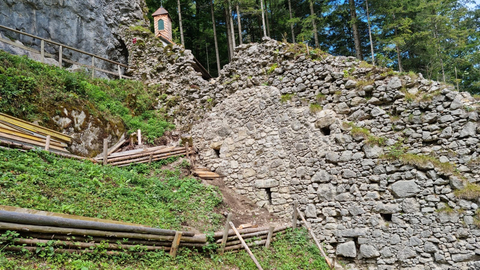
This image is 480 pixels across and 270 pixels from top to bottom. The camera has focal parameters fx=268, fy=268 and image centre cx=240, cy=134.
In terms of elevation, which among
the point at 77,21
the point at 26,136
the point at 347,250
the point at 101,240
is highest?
the point at 77,21

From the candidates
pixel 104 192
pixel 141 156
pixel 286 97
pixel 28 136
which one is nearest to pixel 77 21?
pixel 28 136

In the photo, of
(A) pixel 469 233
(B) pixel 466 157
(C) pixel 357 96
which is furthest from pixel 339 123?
(A) pixel 469 233

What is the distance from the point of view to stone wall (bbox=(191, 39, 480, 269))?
657 centimetres

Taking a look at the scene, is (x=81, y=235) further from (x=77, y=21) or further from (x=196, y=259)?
(x=77, y=21)

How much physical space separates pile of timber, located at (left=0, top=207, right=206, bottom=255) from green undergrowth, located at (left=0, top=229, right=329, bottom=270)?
14 cm

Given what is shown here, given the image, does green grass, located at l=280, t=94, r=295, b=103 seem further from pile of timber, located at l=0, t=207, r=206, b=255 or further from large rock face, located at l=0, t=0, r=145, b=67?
large rock face, located at l=0, t=0, r=145, b=67

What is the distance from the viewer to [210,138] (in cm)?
1132

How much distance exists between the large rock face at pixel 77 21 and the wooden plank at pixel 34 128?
29.9ft

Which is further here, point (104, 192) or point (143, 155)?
point (143, 155)

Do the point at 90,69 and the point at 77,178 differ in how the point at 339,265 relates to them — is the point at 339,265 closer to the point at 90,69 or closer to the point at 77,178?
the point at 77,178

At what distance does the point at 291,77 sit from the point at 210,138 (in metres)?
4.15

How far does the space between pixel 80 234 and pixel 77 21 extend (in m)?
17.2

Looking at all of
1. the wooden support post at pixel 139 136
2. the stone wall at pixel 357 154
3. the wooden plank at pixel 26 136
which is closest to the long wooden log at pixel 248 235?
the stone wall at pixel 357 154

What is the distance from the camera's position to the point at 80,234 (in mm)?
4473
